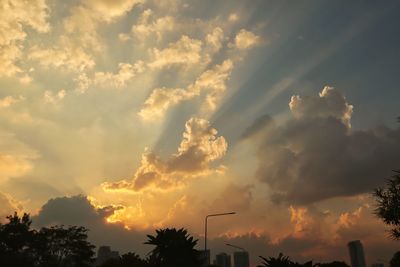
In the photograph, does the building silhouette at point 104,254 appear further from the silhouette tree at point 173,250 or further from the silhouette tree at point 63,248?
the silhouette tree at point 173,250

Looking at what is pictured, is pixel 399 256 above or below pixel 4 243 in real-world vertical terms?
below

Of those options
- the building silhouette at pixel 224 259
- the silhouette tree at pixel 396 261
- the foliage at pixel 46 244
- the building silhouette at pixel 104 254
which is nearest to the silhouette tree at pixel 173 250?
the silhouette tree at pixel 396 261

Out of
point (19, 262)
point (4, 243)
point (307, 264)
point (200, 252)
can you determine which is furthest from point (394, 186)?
point (4, 243)

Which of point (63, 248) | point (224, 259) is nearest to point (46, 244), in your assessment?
point (63, 248)

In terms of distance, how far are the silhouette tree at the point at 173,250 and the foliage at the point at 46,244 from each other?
126 ft

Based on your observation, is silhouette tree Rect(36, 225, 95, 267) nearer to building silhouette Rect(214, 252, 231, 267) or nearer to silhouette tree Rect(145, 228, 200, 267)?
silhouette tree Rect(145, 228, 200, 267)

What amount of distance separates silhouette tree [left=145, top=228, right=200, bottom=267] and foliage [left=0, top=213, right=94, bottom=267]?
126 ft

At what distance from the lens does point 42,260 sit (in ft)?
258

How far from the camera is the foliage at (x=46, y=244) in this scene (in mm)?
78625

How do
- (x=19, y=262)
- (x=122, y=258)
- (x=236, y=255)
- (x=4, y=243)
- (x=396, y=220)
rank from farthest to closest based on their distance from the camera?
1. (x=236, y=255)
2. (x=4, y=243)
3. (x=19, y=262)
4. (x=122, y=258)
5. (x=396, y=220)

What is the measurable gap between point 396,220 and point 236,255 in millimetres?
136920

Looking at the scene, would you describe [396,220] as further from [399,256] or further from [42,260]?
[42,260]

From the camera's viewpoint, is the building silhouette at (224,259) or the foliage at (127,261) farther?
the building silhouette at (224,259)

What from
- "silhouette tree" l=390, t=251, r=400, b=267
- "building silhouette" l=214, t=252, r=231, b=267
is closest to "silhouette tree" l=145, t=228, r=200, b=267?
"silhouette tree" l=390, t=251, r=400, b=267
